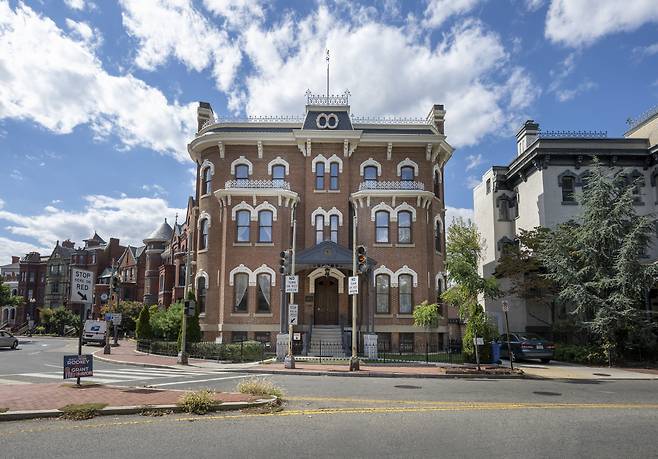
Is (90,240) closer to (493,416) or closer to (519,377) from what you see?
(519,377)

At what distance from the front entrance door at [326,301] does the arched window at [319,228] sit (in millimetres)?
2401

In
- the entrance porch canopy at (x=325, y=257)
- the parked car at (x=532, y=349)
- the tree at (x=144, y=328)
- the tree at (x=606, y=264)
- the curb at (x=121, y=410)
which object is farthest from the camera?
the tree at (x=144, y=328)

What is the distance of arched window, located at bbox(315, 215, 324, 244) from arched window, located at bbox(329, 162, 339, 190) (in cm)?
203

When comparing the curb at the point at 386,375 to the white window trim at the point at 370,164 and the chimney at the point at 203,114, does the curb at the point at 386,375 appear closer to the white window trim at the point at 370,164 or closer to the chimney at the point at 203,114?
the white window trim at the point at 370,164

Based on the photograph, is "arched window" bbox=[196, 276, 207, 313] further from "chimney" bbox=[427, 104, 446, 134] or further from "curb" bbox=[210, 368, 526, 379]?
"chimney" bbox=[427, 104, 446, 134]

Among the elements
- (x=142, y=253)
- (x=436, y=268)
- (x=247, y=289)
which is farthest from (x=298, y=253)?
(x=142, y=253)

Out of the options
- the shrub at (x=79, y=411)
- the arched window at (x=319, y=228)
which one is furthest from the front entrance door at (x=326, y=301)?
the shrub at (x=79, y=411)

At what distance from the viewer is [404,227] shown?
30297mm

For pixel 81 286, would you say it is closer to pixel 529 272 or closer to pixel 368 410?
pixel 368 410

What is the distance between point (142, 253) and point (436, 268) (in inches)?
1981

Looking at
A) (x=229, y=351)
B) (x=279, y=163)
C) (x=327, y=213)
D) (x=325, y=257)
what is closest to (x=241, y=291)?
(x=325, y=257)

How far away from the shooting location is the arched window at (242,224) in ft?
98.2

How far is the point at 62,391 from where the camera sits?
41.0 ft

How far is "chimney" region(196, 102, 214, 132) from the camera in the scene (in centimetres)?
3425
